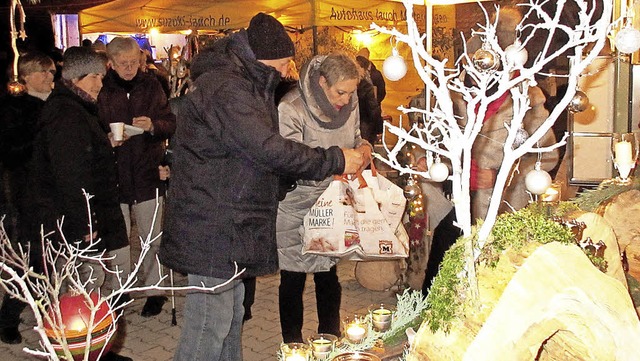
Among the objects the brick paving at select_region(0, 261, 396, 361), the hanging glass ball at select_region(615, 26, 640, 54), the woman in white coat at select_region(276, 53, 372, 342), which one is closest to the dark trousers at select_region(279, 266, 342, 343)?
the woman in white coat at select_region(276, 53, 372, 342)

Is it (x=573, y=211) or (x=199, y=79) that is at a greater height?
(x=199, y=79)

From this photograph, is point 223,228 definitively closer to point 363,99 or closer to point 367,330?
point 367,330

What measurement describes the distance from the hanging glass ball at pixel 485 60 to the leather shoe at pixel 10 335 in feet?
13.1

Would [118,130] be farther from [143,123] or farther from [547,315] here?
[547,315]

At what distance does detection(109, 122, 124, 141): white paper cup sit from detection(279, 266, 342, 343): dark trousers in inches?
58.5

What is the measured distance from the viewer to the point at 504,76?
1.75 m

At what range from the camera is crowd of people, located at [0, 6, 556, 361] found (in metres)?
3.04

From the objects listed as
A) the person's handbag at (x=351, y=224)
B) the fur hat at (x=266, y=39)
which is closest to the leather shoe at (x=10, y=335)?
the person's handbag at (x=351, y=224)

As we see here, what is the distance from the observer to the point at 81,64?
4059 millimetres

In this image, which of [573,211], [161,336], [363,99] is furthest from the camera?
[363,99]

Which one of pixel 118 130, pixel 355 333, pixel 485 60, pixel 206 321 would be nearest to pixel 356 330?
pixel 355 333

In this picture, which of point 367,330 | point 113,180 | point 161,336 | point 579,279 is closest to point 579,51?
point 579,279

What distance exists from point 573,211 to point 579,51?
102 cm

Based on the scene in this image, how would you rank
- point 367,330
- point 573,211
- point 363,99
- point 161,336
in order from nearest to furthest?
1. point 573,211
2. point 367,330
3. point 161,336
4. point 363,99
